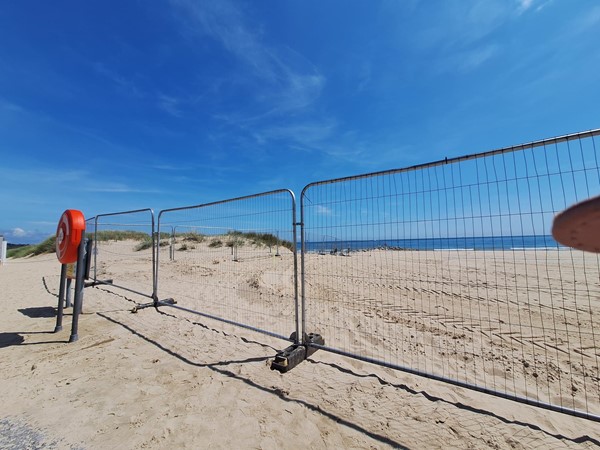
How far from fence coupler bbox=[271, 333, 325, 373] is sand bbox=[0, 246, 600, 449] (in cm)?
10

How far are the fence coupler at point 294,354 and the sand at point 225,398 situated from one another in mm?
97

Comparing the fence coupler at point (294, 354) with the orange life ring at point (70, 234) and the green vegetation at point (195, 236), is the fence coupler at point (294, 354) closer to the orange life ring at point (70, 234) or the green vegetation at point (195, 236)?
the orange life ring at point (70, 234)

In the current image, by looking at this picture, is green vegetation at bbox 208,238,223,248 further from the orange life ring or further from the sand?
the orange life ring

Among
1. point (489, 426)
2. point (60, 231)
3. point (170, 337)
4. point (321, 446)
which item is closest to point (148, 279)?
point (60, 231)

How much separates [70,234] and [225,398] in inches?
145

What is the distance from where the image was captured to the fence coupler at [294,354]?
350cm

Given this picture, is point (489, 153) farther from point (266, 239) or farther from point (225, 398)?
point (266, 239)

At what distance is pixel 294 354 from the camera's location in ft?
12.0

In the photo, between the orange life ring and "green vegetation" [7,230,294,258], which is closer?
the orange life ring

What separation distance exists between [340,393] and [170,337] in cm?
294

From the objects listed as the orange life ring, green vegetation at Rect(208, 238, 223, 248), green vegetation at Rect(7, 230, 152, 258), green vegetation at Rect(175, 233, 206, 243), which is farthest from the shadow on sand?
green vegetation at Rect(7, 230, 152, 258)

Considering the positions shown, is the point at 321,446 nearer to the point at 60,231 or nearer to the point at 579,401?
the point at 579,401

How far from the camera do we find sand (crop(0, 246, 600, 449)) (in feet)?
7.72

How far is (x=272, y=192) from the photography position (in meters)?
4.43
